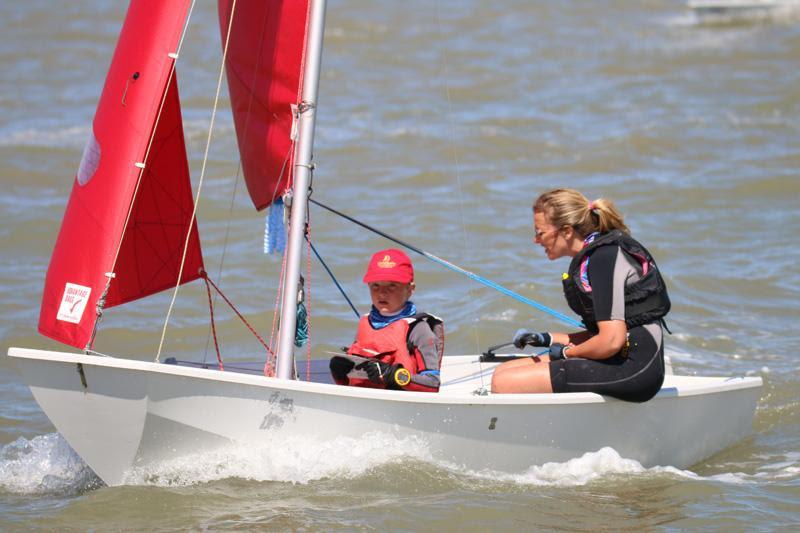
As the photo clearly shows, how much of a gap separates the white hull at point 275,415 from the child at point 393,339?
0.16m

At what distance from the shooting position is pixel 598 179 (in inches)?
422

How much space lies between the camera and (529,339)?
182 inches

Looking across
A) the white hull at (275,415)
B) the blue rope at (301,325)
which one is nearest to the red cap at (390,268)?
the blue rope at (301,325)

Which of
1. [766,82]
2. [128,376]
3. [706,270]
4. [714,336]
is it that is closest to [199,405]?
[128,376]

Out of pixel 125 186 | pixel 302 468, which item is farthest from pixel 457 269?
pixel 125 186

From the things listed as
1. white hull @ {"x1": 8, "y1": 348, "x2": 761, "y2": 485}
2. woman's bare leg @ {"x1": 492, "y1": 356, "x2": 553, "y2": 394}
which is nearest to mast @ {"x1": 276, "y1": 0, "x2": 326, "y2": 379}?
white hull @ {"x1": 8, "y1": 348, "x2": 761, "y2": 485}

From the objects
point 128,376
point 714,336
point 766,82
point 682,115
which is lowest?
point 128,376

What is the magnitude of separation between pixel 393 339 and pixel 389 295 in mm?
172

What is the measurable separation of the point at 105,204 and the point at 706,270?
17.0 ft

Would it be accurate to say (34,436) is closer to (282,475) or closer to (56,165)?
(282,475)

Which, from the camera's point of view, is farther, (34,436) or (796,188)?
(796,188)

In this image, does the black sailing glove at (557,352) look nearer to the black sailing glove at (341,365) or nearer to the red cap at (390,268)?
the red cap at (390,268)

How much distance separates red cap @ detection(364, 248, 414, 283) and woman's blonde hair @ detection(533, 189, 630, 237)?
20.9 inches

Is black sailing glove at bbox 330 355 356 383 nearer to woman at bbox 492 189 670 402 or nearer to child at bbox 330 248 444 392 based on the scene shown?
child at bbox 330 248 444 392
